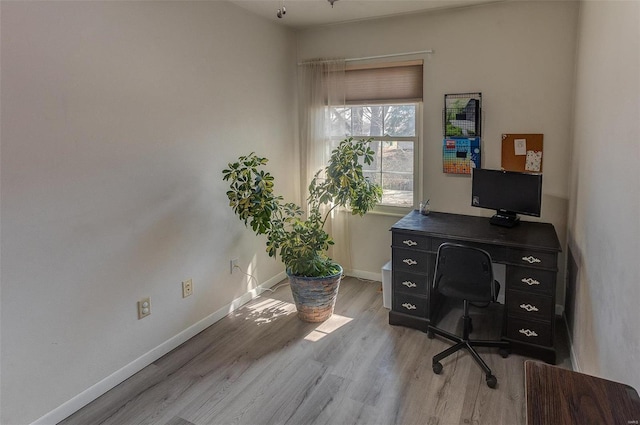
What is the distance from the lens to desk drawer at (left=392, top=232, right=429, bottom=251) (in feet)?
9.71

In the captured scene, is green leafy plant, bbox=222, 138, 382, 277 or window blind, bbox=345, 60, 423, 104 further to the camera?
window blind, bbox=345, 60, 423, 104

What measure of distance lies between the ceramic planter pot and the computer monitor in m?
1.29

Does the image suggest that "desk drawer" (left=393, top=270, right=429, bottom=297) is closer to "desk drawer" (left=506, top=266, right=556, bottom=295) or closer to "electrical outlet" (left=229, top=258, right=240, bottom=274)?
"desk drawer" (left=506, top=266, right=556, bottom=295)

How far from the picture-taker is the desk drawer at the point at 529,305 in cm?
258

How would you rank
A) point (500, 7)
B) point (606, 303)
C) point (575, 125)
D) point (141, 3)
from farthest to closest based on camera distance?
1. point (500, 7)
2. point (575, 125)
3. point (141, 3)
4. point (606, 303)

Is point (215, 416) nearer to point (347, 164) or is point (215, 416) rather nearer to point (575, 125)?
point (347, 164)

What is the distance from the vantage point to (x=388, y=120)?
3738 millimetres

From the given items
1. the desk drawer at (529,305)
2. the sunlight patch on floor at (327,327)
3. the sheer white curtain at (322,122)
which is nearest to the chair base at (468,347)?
the desk drawer at (529,305)

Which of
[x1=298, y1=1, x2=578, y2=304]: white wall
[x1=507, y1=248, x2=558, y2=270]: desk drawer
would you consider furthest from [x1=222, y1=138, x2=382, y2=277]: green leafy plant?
[x1=507, y1=248, x2=558, y2=270]: desk drawer

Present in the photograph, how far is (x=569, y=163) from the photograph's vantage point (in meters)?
3.02

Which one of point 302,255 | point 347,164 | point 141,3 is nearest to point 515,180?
point 347,164

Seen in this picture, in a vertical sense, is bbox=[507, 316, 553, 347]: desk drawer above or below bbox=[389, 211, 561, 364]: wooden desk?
below

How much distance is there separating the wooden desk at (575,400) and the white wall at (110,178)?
2.18m

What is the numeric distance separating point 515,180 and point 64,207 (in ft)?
9.42
